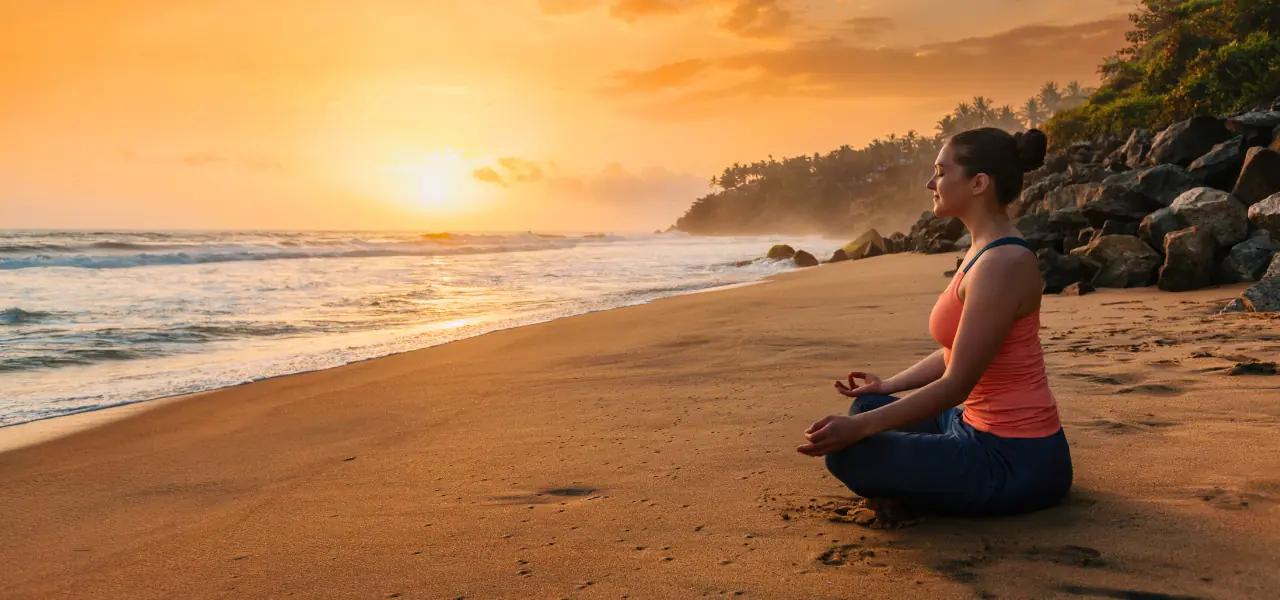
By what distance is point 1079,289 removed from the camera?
375 inches

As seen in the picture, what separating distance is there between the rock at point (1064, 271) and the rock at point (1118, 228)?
90cm

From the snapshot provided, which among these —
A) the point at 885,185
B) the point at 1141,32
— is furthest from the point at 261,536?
the point at 885,185

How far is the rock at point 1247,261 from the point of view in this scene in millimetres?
8633

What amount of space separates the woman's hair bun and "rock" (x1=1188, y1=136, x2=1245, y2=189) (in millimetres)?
11394

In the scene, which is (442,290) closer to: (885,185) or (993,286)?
(993,286)

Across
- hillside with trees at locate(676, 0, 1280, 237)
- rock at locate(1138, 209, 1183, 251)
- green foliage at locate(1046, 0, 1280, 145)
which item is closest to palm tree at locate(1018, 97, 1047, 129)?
hillside with trees at locate(676, 0, 1280, 237)

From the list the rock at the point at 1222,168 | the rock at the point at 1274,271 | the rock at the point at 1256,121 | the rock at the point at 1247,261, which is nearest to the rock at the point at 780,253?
the rock at the point at 1256,121

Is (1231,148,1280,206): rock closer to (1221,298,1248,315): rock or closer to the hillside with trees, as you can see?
(1221,298,1248,315): rock

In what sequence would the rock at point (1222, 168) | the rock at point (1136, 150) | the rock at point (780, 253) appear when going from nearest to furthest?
the rock at point (1222, 168) < the rock at point (1136, 150) < the rock at point (780, 253)

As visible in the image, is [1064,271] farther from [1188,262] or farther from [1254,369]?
[1254,369]

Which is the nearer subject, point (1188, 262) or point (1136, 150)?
point (1188, 262)

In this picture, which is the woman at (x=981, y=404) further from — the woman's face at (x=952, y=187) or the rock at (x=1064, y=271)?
the rock at (x=1064, y=271)

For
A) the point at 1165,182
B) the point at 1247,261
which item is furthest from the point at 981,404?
the point at 1165,182

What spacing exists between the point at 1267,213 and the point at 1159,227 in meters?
1.06
